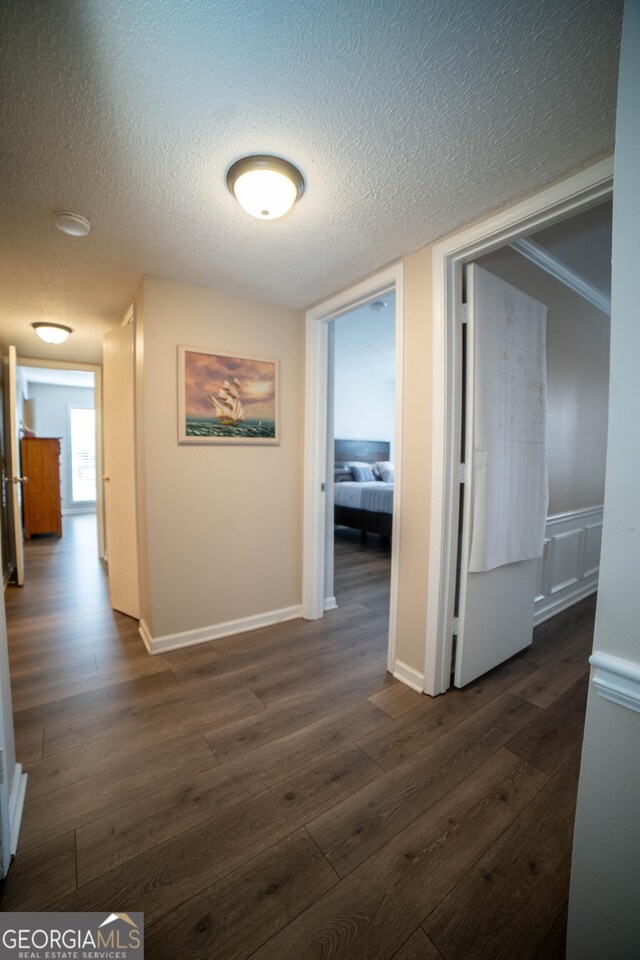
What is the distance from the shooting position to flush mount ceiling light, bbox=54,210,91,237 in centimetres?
163

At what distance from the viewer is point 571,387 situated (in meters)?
2.80

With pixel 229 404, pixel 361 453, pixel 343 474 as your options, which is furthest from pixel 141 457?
pixel 361 453

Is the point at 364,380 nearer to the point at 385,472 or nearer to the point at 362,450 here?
the point at 362,450

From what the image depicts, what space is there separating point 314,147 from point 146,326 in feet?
4.70

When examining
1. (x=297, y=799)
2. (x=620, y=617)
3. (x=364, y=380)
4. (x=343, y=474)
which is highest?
(x=364, y=380)

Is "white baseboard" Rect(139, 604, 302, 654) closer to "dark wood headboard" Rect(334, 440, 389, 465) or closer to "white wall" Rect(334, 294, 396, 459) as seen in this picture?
"white wall" Rect(334, 294, 396, 459)

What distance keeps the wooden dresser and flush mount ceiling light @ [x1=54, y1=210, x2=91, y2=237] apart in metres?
4.81

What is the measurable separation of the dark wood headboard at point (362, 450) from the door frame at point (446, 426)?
436cm

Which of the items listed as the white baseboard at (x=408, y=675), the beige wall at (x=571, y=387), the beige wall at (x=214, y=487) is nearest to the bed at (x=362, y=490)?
the beige wall at (x=214, y=487)

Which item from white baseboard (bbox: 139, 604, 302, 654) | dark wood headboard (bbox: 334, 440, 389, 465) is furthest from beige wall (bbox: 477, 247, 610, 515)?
dark wood headboard (bbox: 334, 440, 389, 465)

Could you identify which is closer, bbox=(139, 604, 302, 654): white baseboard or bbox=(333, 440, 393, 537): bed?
bbox=(139, 604, 302, 654): white baseboard

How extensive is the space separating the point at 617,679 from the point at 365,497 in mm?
4167

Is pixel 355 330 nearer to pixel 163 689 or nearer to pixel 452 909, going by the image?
pixel 163 689

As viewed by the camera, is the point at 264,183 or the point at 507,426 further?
the point at 507,426
